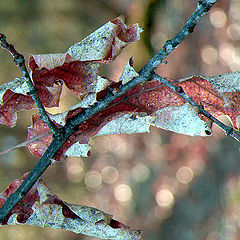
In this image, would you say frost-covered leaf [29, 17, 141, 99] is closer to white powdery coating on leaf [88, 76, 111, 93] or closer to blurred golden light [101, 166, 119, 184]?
white powdery coating on leaf [88, 76, 111, 93]

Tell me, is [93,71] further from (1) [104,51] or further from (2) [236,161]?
(2) [236,161]

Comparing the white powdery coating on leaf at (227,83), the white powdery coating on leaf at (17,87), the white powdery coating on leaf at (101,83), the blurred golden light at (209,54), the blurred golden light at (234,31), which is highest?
the blurred golden light at (234,31)

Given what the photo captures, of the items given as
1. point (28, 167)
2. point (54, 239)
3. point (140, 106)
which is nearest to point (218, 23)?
point (28, 167)

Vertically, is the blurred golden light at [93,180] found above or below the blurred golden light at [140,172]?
below

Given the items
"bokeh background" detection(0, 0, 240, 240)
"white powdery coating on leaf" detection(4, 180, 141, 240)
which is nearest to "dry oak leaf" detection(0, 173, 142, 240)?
"white powdery coating on leaf" detection(4, 180, 141, 240)

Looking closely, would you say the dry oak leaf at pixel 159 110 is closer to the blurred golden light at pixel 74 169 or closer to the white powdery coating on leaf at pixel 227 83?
the white powdery coating on leaf at pixel 227 83

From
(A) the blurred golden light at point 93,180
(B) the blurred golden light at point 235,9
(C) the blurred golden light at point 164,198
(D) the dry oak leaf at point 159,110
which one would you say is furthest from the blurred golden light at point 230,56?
(D) the dry oak leaf at point 159,110
